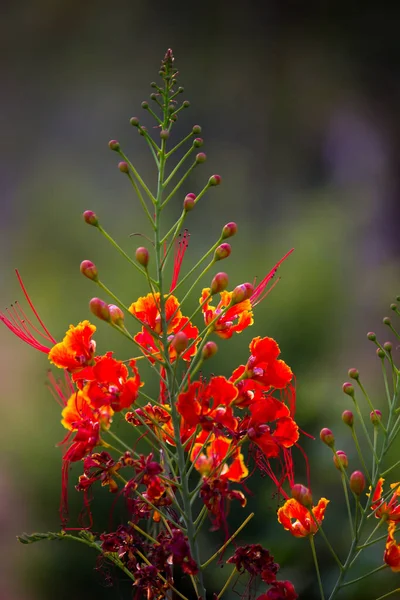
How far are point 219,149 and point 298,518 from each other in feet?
3.60

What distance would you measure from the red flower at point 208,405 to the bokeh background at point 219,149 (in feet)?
1.47

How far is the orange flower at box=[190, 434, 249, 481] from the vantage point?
33cm

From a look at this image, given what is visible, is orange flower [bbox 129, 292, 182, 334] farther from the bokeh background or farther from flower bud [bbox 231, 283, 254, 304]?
the bokeh background

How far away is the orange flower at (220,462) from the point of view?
0.33 m

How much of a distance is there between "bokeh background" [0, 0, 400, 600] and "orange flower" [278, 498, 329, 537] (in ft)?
1.29

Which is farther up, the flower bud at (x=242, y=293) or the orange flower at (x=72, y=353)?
the flower bud at (x=242, y=293)

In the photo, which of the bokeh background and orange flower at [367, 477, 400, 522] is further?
the bokeh background

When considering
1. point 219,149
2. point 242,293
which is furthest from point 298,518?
point 219,149

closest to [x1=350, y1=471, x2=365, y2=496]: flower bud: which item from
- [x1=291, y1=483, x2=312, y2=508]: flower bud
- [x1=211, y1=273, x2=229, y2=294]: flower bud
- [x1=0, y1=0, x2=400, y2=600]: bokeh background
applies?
[x1=291, y1=483, x2=312, y2=508]: flower bud

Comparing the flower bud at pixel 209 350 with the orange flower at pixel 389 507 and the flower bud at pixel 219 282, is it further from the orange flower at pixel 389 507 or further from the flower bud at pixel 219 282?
the orange flower at pixel 389 507

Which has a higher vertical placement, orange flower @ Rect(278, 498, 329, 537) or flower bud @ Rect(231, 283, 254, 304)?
flower bud @ Rect(231, 283, 254, 304)

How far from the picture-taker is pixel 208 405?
0.34 metres

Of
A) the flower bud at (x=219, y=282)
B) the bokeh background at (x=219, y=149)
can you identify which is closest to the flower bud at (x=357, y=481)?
the flower bud at (x=219, y=282)

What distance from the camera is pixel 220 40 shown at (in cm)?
146
